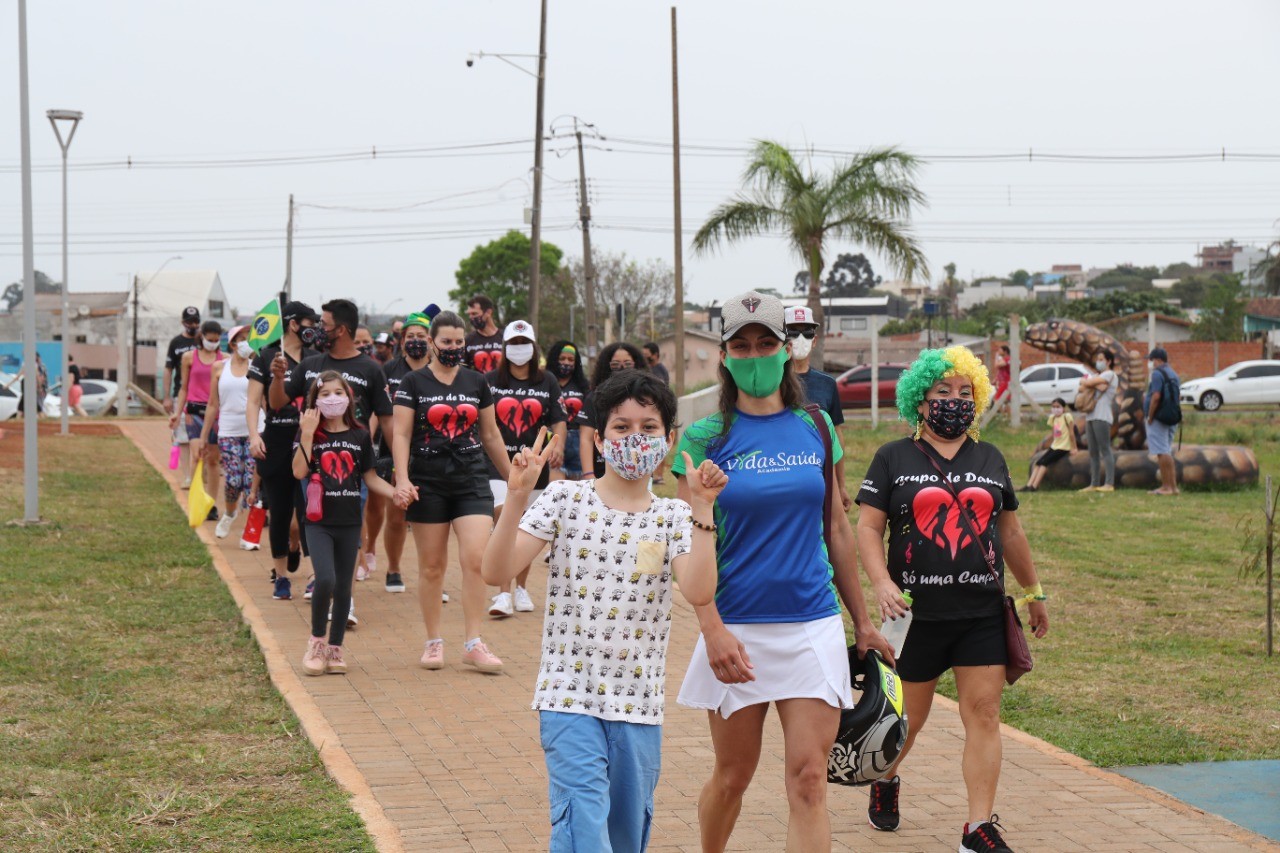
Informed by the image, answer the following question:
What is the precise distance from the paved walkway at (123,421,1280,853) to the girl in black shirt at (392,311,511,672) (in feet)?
1.27

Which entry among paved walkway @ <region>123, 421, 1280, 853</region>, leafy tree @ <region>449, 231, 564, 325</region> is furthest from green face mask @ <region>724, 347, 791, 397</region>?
leafy tree @ <region>449, 231, 564, 325</region>

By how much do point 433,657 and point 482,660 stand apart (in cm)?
29

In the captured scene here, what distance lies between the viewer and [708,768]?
652 centimetres

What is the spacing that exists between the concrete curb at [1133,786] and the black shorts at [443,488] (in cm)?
306

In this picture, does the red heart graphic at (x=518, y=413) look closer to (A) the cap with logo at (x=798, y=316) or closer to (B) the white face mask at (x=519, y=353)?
(B) the white face mask at (x=519, y=353)

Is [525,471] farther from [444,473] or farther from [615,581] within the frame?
[444,473]

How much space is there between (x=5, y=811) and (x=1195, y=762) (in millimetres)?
4997

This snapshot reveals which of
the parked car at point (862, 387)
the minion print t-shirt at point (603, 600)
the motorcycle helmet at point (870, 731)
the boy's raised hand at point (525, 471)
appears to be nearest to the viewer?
the boy's raised hand at point (525, 471)

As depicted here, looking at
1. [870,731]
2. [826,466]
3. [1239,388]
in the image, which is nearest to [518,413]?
[826,466]

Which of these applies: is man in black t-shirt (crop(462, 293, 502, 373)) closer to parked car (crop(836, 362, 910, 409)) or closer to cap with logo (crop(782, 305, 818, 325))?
cap with logo (crop(782, 305, 818, 325))

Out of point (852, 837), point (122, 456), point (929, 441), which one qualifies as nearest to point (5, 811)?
point (852, 837)

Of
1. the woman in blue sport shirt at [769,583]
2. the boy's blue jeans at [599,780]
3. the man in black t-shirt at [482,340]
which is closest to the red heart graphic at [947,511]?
the woman in blue sport shirt at [769,583]

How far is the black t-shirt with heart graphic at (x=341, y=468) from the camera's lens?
8070 mm

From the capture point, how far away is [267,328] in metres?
11.3
